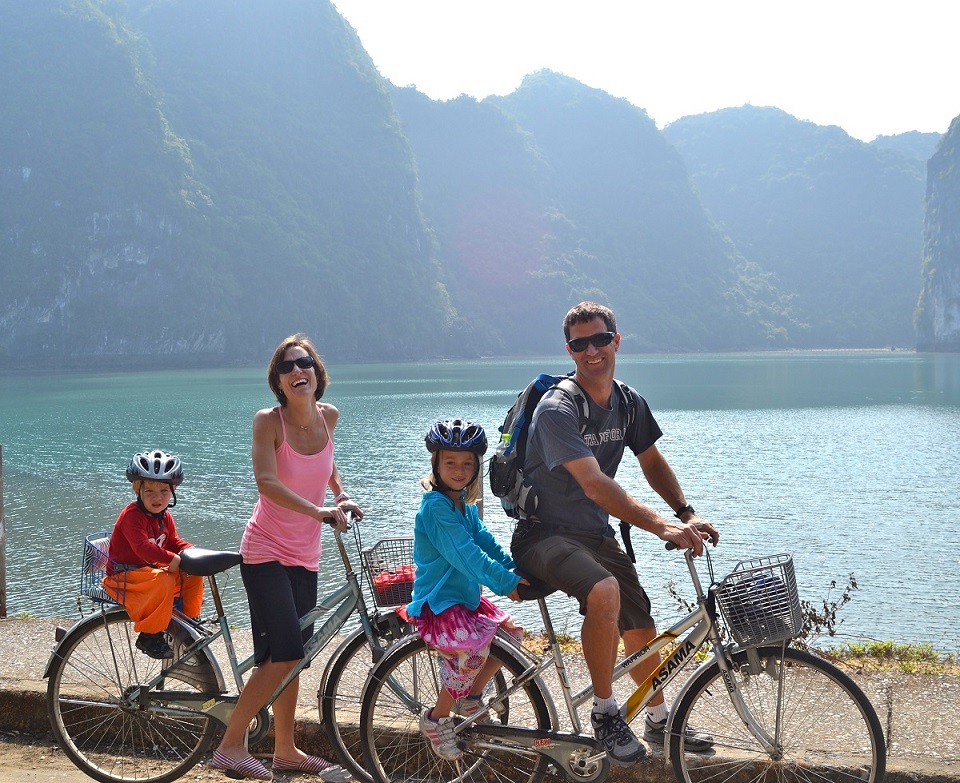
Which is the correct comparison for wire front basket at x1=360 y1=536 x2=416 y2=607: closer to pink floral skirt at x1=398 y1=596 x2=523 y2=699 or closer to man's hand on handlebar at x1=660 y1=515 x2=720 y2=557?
pink floral skirt at x1=398 y1=596 x2=523 y2=699

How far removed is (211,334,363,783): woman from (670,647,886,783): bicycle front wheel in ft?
4.82

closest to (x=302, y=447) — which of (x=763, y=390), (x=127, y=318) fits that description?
(x=763, y=390)

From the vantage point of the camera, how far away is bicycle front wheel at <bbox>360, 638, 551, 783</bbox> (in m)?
3.61

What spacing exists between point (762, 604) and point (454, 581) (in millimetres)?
1095

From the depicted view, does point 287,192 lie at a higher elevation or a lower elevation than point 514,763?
higher

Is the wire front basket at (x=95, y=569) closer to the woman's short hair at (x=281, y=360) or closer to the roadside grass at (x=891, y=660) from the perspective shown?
the woman's short hair at (x=281, y=360)

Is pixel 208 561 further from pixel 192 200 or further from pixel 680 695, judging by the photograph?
pixel 192 200

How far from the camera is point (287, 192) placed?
6722 inches

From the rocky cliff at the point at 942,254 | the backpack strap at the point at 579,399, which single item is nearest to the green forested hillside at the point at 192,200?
the rocky cliff at the point at 942,254

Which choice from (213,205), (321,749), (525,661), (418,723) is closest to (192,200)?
(213,205)

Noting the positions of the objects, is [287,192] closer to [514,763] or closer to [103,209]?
[103,209]

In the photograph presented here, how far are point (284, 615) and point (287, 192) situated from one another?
6864 inches

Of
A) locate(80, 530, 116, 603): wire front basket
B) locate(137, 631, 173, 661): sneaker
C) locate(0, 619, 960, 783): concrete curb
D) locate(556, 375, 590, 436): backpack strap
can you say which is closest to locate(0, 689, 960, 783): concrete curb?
locate(0, 619, 960, 783): concrete curb

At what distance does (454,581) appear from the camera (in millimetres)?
3500
